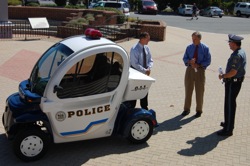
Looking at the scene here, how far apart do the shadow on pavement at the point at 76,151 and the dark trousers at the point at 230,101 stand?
5.34 feet

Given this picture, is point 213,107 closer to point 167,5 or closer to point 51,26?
point 51,26

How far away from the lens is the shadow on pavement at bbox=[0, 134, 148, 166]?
5.49 m

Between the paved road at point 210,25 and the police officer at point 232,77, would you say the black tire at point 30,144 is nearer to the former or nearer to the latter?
the police officer at point 232,77

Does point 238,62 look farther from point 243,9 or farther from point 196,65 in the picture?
point 243,9

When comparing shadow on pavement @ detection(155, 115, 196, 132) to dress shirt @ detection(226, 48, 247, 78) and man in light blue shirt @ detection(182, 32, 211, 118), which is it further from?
dress shirt @ detection(226, 48, 247, 78)

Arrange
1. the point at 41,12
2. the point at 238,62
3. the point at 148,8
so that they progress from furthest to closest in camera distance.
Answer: the point at 148,8
the point at 41,12
the point at 238,62

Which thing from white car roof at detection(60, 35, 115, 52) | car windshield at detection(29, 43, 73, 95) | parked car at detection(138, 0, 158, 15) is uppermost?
parked car at detection(138, 0, 158, 15)

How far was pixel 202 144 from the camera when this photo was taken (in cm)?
638

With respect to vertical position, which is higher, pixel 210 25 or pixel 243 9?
pixel 243 9

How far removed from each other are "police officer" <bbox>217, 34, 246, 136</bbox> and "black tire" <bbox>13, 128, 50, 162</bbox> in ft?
10.6

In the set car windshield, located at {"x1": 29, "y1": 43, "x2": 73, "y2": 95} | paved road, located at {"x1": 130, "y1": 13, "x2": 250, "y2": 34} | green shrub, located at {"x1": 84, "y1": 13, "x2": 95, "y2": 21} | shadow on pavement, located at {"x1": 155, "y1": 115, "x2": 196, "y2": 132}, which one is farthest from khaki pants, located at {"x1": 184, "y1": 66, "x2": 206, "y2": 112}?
paved road, located at {"x1": 130, "y1": 13, "x2": 250, "y2": 34}

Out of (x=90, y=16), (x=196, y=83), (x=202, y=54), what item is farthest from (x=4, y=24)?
(x=202, y=54)

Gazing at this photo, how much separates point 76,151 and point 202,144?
2159mm

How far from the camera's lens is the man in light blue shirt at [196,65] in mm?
7230
